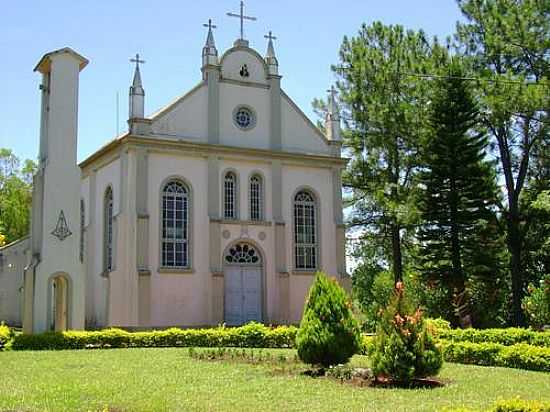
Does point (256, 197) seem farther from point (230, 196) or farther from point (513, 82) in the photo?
point (513, 82)

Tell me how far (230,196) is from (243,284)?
3717mm

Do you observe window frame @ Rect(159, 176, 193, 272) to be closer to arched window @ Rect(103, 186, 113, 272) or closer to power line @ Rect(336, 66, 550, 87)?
arched window @ Rect(103, 186, 113, 272)

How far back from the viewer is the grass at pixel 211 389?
11.1 m

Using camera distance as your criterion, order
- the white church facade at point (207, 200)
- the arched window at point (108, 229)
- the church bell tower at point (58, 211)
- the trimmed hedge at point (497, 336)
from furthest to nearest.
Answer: the arched window at point (108, 229), the white church facade at point (207, 200), the church bell tower at point (58, 211), the trimmed hedge at point (497, 336)

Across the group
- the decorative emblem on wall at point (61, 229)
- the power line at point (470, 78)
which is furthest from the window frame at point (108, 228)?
the power line at point (470, 78)

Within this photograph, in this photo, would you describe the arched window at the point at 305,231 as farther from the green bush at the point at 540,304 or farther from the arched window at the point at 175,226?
the green bush at the point at 540,304

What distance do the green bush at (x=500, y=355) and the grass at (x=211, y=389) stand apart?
56 cm

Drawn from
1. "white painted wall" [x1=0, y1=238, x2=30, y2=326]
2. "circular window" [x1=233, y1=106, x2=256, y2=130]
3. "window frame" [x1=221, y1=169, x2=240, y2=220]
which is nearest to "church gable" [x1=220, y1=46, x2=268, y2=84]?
"circular window" [x1=233, y1=106, x2=256, y2=130]

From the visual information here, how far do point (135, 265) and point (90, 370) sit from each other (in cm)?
1191

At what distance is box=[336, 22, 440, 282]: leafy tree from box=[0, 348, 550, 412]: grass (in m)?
16.9

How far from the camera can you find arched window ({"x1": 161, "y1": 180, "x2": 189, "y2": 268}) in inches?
1115

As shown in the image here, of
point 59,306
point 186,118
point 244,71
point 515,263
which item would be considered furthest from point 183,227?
point 515,263

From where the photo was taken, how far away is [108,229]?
99.5 feet

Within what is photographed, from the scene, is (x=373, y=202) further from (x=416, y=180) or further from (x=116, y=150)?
(x=116, y=150)
